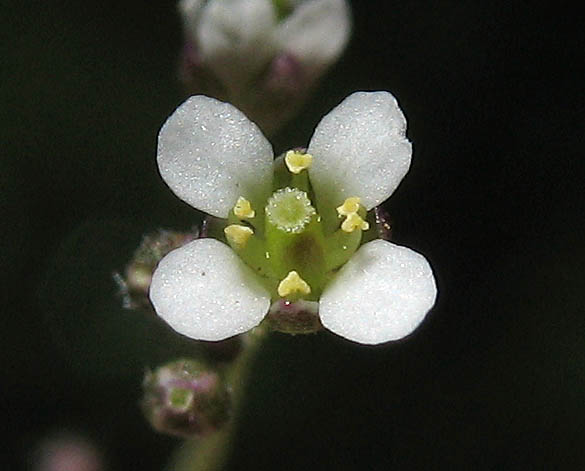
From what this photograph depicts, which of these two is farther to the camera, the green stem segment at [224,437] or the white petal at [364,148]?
the green stem segment at [224,437]

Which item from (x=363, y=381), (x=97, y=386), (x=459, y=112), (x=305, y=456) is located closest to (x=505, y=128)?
(x=459, y=112)

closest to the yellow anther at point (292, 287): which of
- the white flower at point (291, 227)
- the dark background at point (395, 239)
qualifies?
the white flower at point (291, 227)

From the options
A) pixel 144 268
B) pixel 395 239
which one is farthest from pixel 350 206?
pixel 395 239

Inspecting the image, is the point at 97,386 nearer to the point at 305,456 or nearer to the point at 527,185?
the point at 305,456

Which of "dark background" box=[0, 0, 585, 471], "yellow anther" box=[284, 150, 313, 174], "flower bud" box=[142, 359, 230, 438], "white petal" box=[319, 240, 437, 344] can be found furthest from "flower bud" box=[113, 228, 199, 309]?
"dark background" box=[0, 0, 585, 471]

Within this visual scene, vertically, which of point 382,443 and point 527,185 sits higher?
point 527,185

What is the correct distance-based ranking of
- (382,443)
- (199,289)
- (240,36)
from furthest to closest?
(382,443), (240,36), (199,289)

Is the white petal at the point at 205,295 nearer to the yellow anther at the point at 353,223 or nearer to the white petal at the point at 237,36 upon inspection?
the yellow anther at the point at 353,223

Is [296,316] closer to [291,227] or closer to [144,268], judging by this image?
[291,227]
